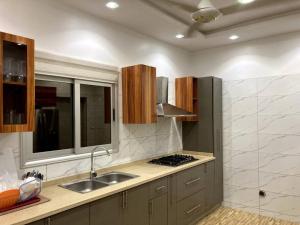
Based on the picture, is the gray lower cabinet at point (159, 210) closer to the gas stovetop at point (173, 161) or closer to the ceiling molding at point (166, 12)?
the gas stovetop at point (173, 161)

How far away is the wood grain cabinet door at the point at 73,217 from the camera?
1.74 m

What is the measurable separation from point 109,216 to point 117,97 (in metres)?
1.46

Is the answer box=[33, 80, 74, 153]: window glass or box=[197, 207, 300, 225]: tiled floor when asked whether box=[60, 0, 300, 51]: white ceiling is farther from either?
box=[197, 207, 300, 225]: tiled floor

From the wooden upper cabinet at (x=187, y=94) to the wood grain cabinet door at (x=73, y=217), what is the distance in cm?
237

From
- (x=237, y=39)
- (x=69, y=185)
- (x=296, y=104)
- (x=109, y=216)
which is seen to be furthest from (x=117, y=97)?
(x=296, y=104)

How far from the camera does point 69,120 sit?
8.77 feet

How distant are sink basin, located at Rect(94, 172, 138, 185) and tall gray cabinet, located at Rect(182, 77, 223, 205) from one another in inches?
64.0

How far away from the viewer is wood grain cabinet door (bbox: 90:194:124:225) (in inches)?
79.1

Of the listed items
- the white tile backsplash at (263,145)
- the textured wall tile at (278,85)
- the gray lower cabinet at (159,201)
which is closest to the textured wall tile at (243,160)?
the white tile backsplash at (263,145)

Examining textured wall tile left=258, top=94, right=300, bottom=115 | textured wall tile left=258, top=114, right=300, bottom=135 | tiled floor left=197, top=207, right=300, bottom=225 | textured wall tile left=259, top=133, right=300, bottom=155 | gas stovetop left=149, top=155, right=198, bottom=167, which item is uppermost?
textured wall tile left=258, top=94, right=300, bottom=115

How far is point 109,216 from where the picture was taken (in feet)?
7.00

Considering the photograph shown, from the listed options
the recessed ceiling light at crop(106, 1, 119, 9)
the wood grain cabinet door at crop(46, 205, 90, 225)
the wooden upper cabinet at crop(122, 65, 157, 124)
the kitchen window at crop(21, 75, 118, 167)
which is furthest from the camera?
the wooden upper cabinet at crop(122, 65, 157, 124)

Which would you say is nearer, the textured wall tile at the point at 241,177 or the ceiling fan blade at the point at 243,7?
the ceiling fan blade at the point at 243,7

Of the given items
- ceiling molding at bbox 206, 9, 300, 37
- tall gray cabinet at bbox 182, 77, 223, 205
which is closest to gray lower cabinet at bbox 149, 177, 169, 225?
tall gray cabinet at bbox 182, 77, 223, 205
